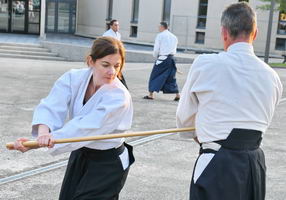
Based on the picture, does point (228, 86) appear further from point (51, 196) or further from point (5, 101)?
point (5, 101)

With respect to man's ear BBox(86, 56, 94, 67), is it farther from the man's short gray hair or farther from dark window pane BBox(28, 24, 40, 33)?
dark window pane BBox(28, 24, 40, 33)

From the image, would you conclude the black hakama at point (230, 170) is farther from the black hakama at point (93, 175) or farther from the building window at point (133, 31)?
the building window at point (133, 31)

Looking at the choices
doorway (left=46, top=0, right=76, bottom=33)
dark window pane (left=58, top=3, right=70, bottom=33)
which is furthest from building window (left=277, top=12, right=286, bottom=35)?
dark window pane (left=58, top=3, right=70, bottom=33)

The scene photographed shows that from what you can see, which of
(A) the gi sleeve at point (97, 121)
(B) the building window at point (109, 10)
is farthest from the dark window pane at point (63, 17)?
(A) the gi sleeve at point (97, 121)

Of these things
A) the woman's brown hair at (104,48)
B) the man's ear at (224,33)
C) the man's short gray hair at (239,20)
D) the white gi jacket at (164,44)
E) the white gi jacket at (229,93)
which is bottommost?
the white gi jacket at (164,44)

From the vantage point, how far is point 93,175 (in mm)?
2926

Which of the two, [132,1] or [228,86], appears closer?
[228,86]

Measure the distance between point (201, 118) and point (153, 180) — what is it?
2503 millimetres

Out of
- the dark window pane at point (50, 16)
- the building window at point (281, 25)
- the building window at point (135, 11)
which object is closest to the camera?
the building window at point (281, 25)

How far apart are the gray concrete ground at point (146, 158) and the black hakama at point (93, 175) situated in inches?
64.4

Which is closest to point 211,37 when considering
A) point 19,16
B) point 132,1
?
point 132,1

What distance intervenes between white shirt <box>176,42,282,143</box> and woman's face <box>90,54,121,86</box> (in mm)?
450

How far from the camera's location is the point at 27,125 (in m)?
7.40

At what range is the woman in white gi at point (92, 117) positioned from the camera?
9.32ft
